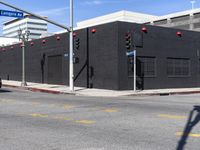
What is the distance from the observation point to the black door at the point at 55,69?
1405 inches

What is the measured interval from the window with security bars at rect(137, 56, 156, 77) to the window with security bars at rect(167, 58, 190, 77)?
2050 millimetres

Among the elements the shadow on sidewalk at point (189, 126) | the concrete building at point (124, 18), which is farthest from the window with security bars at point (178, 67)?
the concrete building at point (124, 18)

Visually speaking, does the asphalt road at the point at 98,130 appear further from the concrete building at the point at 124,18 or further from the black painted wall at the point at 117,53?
the concrete building at the point at 124,18

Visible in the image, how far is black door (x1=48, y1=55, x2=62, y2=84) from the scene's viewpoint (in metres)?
35.7

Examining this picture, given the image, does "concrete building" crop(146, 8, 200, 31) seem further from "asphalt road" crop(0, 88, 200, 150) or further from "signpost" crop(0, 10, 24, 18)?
"asphalt road" crop(0, 88, 200, 150)

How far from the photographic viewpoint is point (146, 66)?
98.4 feet

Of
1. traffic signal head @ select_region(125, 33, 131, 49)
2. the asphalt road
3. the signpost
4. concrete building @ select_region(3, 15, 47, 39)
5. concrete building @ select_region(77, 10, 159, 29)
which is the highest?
concrete building @ select_region(77, 10, 159, 29)

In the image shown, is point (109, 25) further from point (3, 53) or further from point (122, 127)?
point (3, 53)

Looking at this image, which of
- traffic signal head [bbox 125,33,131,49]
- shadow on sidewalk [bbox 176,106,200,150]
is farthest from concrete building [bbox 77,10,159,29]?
shadow on sidewalk [bbox 176,106,200,150]

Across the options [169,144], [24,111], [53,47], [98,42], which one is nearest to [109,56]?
[98,42]

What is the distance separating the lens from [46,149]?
7.14 metres

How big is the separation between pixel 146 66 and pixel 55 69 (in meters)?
11.0

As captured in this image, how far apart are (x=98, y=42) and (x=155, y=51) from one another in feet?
17.3

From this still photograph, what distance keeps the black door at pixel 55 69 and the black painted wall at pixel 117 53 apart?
217 millimetres
